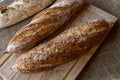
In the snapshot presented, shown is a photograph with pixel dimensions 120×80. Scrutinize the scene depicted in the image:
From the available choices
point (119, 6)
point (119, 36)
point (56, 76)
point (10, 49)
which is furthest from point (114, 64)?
point (10, 49)

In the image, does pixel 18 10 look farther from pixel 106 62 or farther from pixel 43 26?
pixel 106 62

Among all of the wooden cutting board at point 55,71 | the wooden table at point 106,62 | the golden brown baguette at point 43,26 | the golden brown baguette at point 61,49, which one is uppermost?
the golden brown baguette at point 43,26

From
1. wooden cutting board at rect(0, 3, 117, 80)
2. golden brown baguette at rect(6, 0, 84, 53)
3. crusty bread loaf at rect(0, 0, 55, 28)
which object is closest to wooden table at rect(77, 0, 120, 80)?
wooden cutting board at rect(0, 3, 117, 80)

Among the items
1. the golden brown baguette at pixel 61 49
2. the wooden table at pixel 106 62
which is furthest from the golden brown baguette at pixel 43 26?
the wooden table at pixel 106 62

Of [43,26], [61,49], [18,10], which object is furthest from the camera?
[18,10]

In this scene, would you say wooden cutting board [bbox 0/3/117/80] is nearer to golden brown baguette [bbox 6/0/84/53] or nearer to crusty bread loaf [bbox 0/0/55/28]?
golden brown baguette [bbox 6/0/84/53]

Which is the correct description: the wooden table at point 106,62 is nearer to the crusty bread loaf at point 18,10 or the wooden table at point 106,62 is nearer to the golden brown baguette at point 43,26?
the golden brown baguette at point 43,26

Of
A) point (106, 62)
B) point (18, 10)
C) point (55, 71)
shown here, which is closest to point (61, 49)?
point (55, 71)
